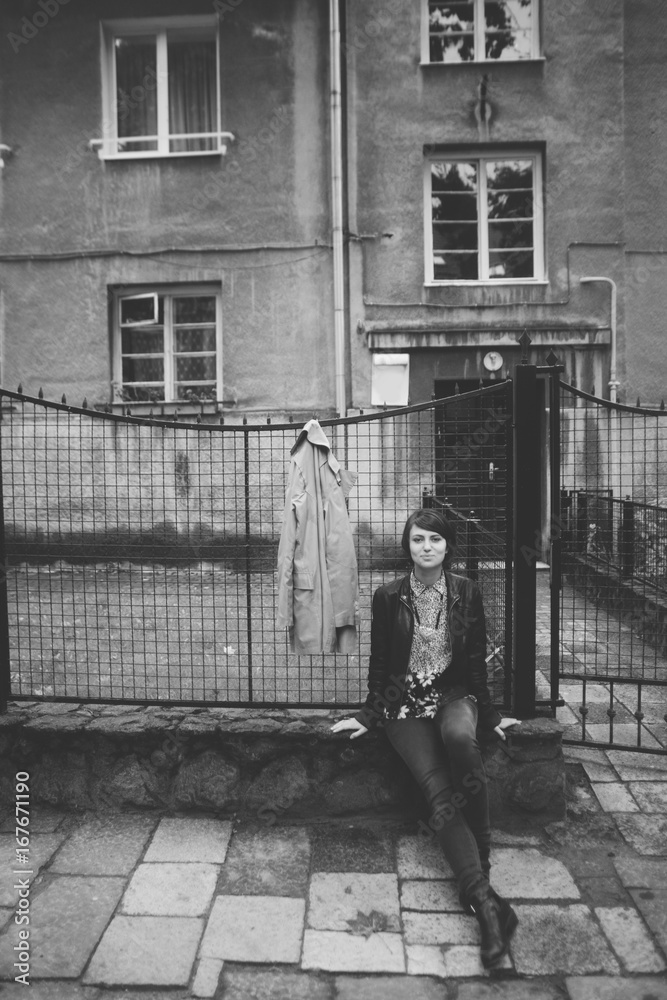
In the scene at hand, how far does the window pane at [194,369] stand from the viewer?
34.7ft

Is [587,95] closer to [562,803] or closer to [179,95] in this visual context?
[179,95]

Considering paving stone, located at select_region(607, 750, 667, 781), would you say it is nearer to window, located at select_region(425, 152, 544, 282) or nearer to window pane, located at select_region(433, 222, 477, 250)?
window, located at select_region(425, 152, 544, 282)

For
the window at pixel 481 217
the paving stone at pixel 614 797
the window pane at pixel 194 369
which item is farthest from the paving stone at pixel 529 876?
the window at pixel 481 217

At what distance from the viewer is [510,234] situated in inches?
412

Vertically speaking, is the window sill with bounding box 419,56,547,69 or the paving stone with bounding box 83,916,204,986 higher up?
the window sill with bounding box 419,56,547,69

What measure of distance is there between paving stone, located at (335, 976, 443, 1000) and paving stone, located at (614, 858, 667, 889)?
42.5 inches

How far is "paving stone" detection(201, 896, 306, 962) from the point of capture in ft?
9.11

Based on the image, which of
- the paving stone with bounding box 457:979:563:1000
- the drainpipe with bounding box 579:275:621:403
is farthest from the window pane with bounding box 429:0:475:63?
the paving stone with bounding box 457:979:563:1000

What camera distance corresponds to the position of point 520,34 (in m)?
10.3

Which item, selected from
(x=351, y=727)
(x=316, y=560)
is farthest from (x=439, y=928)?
(x=316, y=560)

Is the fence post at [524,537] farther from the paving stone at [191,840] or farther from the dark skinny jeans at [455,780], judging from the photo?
the paving stone at [191,840]

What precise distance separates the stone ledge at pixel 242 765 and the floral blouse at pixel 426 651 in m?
0.33

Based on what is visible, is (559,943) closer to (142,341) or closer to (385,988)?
(385,988)

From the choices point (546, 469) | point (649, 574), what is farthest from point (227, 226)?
point (649, 574)
